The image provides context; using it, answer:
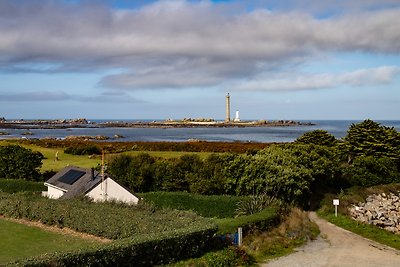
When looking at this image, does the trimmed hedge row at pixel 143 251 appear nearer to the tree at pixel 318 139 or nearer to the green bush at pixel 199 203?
the green bush at pixel 199 203

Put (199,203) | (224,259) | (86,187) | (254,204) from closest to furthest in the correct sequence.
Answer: (224,259) → (254,204) → (199,203) → (86,187)

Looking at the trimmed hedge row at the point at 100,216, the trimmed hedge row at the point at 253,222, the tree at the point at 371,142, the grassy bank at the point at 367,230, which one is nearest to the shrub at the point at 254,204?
the trimmed hedge row at the point at 253,222

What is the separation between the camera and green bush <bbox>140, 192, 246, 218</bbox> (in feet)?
89.5

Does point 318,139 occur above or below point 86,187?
above

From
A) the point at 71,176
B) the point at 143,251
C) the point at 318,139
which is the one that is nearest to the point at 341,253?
the point at 143,251

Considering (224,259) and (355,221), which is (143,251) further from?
(355,221)

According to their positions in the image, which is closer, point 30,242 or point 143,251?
point 143,251

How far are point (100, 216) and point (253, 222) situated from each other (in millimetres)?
7456

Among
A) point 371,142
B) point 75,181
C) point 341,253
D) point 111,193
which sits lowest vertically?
point 341,253

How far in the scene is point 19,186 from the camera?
3334cm

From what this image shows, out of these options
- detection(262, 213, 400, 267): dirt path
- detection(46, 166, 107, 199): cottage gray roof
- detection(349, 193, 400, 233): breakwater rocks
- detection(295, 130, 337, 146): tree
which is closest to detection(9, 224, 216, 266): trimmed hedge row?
detection(262, 213, 400, 267): dirt path

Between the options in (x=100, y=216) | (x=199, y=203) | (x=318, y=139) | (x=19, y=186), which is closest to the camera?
(x=100, y=216)

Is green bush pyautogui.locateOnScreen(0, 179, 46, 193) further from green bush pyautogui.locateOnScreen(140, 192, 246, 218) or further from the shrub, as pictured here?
the shrub

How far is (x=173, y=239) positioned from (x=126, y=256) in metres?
2.15
